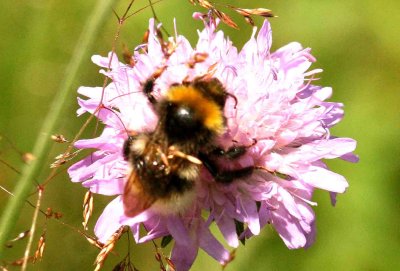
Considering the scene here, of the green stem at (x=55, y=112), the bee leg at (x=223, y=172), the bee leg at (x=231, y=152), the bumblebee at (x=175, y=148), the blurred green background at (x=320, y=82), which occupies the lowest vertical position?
the blurred green background at (x=320, y=82)

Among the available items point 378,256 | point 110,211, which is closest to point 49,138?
point 110,211

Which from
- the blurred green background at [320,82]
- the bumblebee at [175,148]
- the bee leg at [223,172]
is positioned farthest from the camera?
the blurred green background at [320,82]

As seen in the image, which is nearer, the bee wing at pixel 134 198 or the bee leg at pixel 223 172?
the bee wing at pixel 134 198

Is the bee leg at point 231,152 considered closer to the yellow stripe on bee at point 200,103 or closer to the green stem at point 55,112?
the yellow stripe on bee at point 200,103

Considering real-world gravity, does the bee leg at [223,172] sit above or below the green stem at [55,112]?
below

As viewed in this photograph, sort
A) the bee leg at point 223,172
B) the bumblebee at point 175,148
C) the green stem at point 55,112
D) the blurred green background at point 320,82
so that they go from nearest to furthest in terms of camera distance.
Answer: the green stem at point 55,112, the bumblebee at point 175,148, the bee leg at point 223,172, the blurred green background at point 320,82

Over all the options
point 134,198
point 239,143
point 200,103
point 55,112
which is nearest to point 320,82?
point 239,143

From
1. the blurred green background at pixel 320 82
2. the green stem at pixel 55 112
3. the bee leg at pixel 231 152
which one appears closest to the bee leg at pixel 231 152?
the bee leg at pixel 231 152
